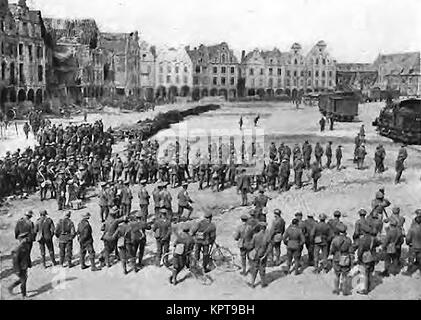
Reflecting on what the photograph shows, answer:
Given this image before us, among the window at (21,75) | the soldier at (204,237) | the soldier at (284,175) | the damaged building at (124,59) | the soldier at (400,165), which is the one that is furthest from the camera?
the window at (21,75)

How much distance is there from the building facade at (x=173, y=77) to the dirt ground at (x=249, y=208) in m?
1.34

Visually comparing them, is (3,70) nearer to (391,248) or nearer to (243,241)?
(243,241)

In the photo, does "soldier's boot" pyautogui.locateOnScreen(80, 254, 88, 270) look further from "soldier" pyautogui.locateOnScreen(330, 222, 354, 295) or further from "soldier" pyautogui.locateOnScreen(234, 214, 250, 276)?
"soldier" pyautogui.locateOnScreen(330, 222, 354, 295)

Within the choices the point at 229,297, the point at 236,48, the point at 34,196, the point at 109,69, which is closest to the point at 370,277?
the point at 229,297

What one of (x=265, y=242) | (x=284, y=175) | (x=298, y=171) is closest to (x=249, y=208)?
(x=284, y=175)

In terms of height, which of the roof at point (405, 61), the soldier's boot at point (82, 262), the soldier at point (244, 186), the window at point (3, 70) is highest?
the roof at point (405, 61)

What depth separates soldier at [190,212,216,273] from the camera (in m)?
10.1

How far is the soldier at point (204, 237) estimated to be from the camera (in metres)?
10.1

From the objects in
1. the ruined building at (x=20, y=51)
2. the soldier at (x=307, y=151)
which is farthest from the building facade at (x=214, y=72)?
the ruined building at (x=20, y=51)

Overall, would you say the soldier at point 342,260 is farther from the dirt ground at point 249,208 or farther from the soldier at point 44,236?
the soldier at point 44,236

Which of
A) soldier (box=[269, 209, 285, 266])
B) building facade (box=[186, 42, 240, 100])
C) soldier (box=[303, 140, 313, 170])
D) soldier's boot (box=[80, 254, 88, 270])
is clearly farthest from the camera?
building facade (box=[186, 42, 240, 100])

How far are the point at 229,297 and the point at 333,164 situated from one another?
855cm

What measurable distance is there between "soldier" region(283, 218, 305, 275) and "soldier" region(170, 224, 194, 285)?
5.84 feet

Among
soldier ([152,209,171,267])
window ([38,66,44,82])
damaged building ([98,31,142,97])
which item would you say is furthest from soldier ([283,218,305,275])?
window ([38,66,44,82])
